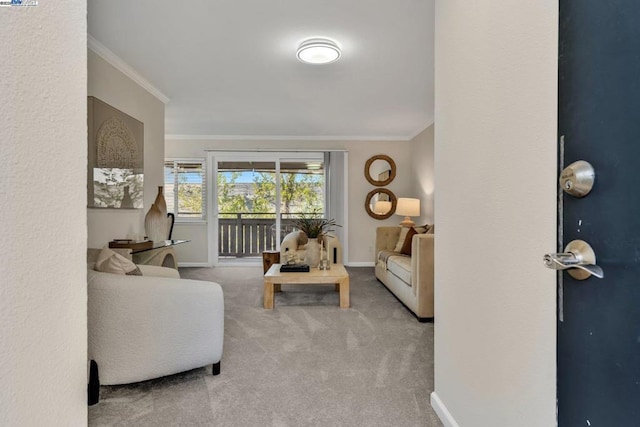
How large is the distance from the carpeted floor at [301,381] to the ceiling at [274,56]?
2345mm

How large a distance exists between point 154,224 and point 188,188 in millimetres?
2464

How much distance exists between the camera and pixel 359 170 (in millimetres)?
5961

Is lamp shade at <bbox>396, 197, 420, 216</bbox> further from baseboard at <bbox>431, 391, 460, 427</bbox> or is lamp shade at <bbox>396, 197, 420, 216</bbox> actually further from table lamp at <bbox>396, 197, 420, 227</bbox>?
baseboard at <bbox>431, 391, 460, 427</bbox>

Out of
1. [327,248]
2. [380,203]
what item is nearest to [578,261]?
[327,248]

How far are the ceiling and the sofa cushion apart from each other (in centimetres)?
189

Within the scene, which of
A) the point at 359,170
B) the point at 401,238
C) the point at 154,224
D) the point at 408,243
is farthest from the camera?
the point at 359,170

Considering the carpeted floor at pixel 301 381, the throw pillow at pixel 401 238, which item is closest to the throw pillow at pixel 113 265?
the carpeted floor at pixel 301 381

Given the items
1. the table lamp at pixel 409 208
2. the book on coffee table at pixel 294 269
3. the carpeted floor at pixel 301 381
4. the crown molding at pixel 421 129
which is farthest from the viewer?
the table lamp at pixel 409 208

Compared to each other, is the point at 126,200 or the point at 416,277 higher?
the point at 126,200

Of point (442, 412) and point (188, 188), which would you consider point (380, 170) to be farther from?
point (442, 412)

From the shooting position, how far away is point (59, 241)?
0.62m

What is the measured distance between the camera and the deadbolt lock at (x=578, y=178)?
0.61 metres

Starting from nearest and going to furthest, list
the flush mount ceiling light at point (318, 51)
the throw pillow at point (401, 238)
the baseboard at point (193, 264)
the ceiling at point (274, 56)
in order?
the ceiling at point (274, 56) → the flush mount ceiling light at point (318, 51) → the throw pillow at point (401, 238) → the baseboard at point (193, 264)

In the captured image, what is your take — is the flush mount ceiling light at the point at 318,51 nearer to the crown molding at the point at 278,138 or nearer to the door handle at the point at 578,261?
the door handle at the point at 578,261
